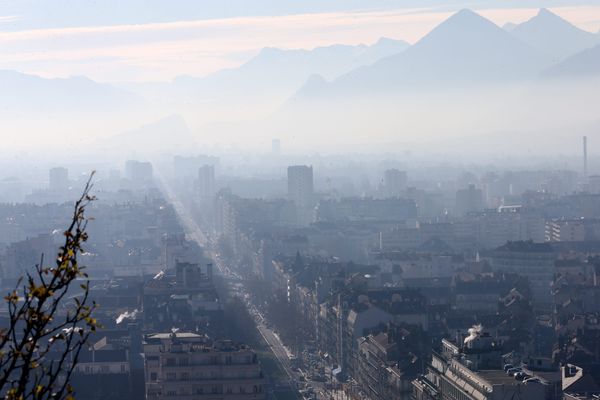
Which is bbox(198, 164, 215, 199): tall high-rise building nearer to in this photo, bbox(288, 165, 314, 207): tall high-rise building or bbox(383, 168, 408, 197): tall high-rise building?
bbox(288, 165, 314, 207): tall high-rise building

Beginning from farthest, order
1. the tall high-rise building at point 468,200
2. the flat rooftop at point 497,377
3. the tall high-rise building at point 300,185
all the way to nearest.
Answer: the tall high-rise building at point 300,185
the tall high-rise building at point 468,200
the flat rooftop at point 497,377

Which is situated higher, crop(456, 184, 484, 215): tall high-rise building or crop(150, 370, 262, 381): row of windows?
crop(456, 184, 484, 215): tall high-rise building

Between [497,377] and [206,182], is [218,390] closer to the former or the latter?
[497,377]

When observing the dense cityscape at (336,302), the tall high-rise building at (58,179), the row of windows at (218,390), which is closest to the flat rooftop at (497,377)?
the dense cityscape at (336,302)

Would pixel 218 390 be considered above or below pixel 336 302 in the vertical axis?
below

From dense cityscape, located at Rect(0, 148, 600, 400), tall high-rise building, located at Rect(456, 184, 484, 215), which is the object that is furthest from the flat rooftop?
tall high-rise building, located at Rect(456, 184, 484, 215)

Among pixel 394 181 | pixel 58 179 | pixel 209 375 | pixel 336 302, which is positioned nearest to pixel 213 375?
pixel 209 375

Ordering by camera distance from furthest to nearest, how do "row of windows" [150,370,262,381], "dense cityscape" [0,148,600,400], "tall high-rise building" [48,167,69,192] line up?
1. "tall high-rise building" [48,167,69,192]
2. "dense cityscape" [0,148,600,400]
3. "row of windows" [150,370,262,381]

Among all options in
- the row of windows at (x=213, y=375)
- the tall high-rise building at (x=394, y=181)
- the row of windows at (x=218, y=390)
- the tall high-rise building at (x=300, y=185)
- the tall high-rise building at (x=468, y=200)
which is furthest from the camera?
the tall high-rise building at (x=394, y=181)

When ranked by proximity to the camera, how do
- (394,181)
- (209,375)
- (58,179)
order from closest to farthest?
1. (209,375)
2. (394,181)
3. (58,179)

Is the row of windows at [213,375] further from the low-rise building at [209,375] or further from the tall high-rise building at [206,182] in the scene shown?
the tall high-rise building at [206,182]

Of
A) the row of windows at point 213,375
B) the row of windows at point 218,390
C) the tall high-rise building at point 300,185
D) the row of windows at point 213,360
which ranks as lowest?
the row of windows at point 218,390
